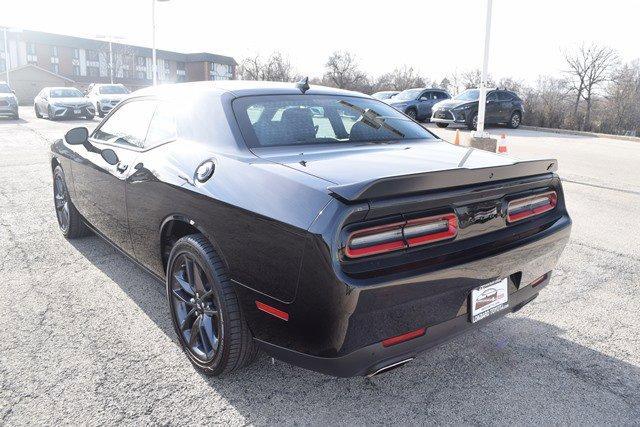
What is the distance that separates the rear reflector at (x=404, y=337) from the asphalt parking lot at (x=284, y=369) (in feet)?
1.53

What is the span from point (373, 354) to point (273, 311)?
458 millimetres

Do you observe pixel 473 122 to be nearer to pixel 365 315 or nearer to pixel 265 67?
pixel 365 315

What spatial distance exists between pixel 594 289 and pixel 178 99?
3.33 metres

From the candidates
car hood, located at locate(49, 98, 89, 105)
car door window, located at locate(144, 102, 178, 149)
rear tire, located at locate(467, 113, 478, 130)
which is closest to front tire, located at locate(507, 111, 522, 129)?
rear tire, located at locate(467, 113, 478, 130)

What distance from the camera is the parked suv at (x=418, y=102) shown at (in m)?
23.7

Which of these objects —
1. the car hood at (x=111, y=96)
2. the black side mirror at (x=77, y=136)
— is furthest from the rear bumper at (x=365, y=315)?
the car hood at (x=111, y=96)

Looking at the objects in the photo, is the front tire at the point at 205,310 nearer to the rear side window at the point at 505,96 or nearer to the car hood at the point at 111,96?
the rear side window at the point at 505,96

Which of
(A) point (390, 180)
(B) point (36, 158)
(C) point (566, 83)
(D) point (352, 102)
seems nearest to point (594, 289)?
(D) point (352, 102)

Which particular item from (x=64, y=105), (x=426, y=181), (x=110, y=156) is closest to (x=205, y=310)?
(x=426, y=181)

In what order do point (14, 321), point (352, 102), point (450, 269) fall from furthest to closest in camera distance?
1. point (352, 102)
2. point (14, 321)
3. point (450, 269)

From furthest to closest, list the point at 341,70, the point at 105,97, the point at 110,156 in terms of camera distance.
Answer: the point at 341,70 → the point at 105,97 → the point at 110,156

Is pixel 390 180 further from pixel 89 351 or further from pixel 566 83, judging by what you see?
pixel 566 83

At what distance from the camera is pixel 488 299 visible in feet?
7.82

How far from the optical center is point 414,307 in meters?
2.08
